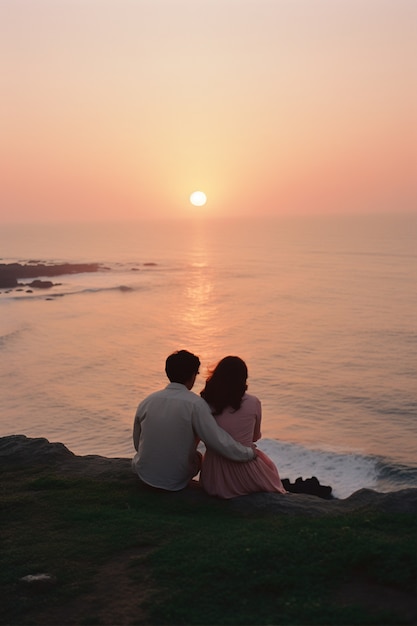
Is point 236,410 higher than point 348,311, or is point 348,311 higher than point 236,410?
point 236,410

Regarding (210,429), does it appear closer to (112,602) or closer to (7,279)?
(112,602)

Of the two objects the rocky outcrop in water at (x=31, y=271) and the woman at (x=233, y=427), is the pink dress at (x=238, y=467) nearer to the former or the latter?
the woman at (x=233, y=427)

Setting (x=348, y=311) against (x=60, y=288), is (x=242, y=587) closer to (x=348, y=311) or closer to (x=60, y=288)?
(x=348, y=311)

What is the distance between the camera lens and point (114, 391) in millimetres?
39406

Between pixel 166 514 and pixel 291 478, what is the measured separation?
686 inches

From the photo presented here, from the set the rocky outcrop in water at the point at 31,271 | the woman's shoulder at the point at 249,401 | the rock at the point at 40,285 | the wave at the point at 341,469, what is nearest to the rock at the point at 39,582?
the woman's shoulder at the point at 249,401

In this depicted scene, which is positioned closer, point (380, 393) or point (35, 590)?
point (35, 590)

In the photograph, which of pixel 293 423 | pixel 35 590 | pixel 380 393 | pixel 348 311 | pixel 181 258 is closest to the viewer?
pixel 35 590

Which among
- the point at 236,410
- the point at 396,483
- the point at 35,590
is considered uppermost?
the point at 236,410

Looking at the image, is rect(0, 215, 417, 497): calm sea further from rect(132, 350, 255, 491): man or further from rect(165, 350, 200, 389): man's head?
rect(165, 350, 200, 389): man's head

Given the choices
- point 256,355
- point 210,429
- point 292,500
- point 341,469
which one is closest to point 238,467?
point 210,429

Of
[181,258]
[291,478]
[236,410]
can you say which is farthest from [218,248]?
[236,410]

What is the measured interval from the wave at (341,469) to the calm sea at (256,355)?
7cm

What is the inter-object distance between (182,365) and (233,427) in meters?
0.96
